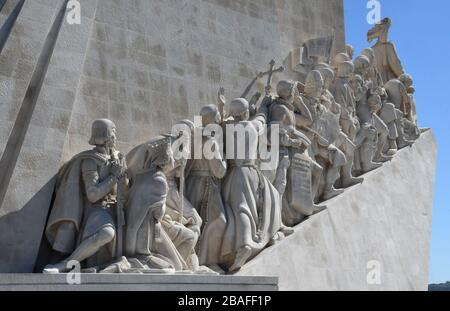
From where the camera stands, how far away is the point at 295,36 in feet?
33.6

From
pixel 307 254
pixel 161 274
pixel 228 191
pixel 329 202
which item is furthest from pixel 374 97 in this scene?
pixel 161 274

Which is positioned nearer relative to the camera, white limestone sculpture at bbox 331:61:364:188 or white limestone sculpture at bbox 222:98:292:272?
white limestone sculpture at bbox 222:98:292:272

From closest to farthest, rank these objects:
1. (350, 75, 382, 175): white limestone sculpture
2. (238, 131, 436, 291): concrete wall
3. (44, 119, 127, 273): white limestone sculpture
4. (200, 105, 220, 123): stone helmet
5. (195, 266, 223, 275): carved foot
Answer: (44, 119, 127, 273): white limestone sculpture → (195, 266, 223, 275): carved foot → (200, 105, 220, 123): stone helmet → (238, 131, 436, 291): concrete wall → (350, 75, 382, 175): white limestone sculpture

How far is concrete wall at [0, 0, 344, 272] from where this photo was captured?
6180 mm

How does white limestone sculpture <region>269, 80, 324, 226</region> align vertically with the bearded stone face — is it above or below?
below

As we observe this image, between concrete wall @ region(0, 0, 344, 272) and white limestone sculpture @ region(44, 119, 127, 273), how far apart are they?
176 mm

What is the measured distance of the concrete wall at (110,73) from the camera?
20.3 feet

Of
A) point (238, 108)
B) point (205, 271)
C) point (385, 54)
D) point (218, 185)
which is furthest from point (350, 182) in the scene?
point (205, 271)

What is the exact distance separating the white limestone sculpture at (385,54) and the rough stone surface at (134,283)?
6728mm

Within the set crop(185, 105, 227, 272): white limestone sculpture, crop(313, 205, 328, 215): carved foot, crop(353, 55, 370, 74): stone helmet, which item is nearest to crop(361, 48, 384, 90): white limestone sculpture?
crop(353, 55, 370, 74): stone helmet

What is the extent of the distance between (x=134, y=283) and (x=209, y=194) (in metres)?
1.82

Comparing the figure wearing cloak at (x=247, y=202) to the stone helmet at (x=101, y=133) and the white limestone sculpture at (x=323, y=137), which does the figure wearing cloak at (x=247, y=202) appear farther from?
the stone helmet at (x=101, y=133)

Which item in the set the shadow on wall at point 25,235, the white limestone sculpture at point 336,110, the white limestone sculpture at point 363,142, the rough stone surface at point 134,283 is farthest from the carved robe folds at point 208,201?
the white limestone sculpture at point 363,142

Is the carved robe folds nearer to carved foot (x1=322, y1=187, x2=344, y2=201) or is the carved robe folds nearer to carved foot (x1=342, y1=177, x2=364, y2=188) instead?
carved foot (x1=322, y1=187, x2=344, y2=201)
